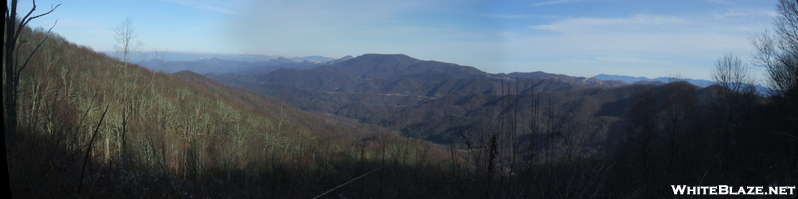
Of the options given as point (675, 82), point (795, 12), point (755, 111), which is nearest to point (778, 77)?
point (755, 111)

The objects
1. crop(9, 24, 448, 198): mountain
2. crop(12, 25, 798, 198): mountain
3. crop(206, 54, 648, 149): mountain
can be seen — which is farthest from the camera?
crop(206, 54, 648, 149): mountain

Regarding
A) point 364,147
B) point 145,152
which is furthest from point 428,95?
point 364,147

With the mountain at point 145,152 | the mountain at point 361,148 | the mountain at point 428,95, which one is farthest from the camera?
the mountain at point 428,95

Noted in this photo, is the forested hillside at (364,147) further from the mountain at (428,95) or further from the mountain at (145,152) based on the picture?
the mountain at (428,95)

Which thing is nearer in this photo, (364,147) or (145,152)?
(364,147)

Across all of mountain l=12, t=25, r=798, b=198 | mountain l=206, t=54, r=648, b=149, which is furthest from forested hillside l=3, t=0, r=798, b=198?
mountain l=206, t=54, r=648, b=149

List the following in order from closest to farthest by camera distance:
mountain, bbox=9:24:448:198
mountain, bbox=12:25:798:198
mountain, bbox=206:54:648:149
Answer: mountain, bbox=12:25:798:198 < mountain, bbox=9:24:448:198 < mountain, bbox=206:54:648:149

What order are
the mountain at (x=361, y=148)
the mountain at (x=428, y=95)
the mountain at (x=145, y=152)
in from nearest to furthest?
the mountain at (x=361, y=148)
the mountain at (x=145, y=152)
the mountain at (x=428, y=95)

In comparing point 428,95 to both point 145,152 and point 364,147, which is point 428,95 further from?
point 364,147

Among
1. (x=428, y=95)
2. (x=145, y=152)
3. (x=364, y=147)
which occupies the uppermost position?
(x=364, y=147)

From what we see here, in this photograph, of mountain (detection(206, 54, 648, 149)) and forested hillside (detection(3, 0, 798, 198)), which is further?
mountain (detection(206, 54, 648, 149))

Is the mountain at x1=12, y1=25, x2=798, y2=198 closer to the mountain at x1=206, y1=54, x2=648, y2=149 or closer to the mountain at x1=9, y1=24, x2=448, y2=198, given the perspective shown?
the mountain at x1=9, y1=24, x2=448, y2=198

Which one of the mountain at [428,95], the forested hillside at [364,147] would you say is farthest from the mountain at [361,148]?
the mountain at [428,95]

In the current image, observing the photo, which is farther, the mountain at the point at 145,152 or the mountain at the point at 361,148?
the mountain at the point at 145,152
